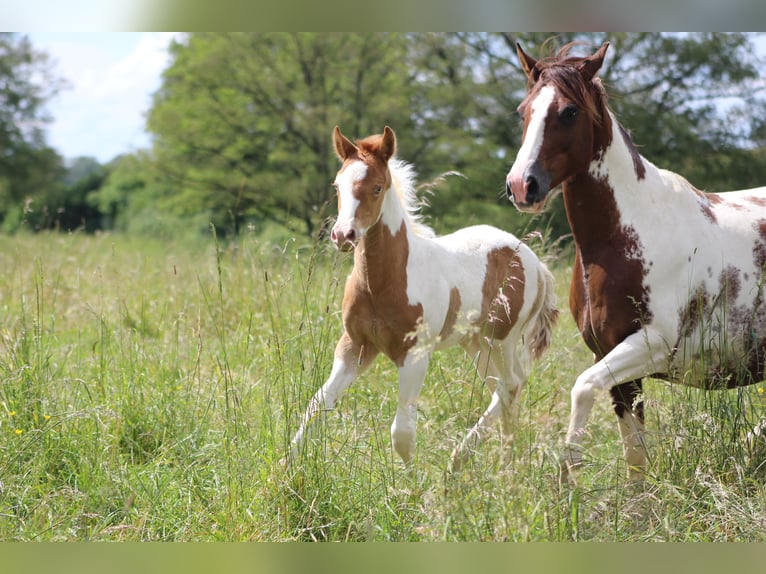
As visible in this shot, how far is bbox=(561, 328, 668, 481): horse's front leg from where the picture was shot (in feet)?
11.4

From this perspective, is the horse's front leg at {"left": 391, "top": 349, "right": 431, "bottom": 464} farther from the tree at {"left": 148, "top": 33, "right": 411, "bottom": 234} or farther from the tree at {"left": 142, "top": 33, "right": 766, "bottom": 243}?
the tree at {"left": 148, "top": 33, "right": 411, "bottom": 234}

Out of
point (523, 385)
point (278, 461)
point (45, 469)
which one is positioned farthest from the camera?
point (523, 385)

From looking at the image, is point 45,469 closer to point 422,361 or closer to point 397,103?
point 422,361

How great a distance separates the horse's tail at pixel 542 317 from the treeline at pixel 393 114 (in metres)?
10.2

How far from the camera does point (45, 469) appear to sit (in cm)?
403

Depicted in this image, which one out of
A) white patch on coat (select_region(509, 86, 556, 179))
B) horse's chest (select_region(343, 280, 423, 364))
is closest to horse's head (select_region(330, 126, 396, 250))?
horse's chest (select_region(343, 280, 423, 364))

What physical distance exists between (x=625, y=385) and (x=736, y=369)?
0.50m

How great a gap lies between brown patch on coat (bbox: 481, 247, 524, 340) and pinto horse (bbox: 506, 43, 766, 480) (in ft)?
3.00

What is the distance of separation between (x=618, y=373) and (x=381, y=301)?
1.27m

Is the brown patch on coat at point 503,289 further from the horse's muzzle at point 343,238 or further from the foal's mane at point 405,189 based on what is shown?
the horse's muzzle at point 343,238

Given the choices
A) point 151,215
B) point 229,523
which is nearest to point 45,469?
point 229,523

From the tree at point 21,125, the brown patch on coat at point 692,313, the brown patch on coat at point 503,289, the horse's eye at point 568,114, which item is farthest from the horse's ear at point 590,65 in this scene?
the tree at point 21,125

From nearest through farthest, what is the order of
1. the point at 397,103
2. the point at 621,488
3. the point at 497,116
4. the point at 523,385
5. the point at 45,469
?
the point at 621,488 < the point at 45,469 < the point at 523,385 < the point at 497,116 < the point at 397,103

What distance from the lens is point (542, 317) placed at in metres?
5.46
